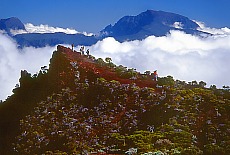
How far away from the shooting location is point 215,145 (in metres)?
28.8

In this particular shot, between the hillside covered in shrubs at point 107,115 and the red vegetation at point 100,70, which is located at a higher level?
the red vegetation at point 100,70

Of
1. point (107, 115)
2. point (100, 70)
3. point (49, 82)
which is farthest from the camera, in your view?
point (100, 70)

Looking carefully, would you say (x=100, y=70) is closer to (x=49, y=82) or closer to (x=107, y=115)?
(x=49, y=82)

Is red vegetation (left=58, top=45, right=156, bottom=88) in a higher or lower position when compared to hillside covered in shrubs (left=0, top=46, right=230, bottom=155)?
higher

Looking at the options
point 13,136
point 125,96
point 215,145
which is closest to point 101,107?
point 125,96

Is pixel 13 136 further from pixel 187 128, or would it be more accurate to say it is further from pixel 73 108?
pixel 187 128

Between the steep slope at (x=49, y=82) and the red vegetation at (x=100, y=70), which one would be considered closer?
the steep slope at (x=49, y=82)

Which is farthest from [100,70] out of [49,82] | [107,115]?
[107,115]

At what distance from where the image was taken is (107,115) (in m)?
32.7

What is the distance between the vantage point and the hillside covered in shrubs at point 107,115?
29578 mm

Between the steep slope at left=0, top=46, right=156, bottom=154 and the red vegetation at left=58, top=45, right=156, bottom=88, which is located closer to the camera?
the steep slope at left=0, top=46, right=156, bottom=154

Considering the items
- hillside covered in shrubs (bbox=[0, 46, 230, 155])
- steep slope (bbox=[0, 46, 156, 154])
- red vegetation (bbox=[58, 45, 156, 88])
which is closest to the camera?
hillside covered in shrubs (bbox=[0, 46, 230, 155])

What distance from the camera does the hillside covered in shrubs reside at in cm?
2958

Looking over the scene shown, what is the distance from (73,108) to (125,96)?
3.70 meters
